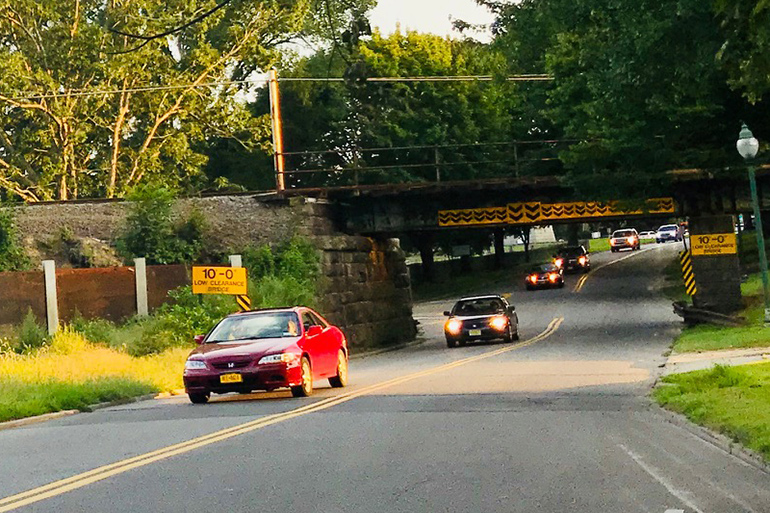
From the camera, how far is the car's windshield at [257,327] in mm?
20891

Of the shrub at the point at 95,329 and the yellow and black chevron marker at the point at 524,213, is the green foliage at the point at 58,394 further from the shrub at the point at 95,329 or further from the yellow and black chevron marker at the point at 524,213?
the yellow and black chevron marker at the point at 524,213

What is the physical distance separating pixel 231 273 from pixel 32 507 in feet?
74.0

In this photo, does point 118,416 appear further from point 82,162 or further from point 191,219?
point 82,162

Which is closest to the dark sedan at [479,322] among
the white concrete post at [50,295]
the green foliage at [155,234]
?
the green foliage at [155,234]

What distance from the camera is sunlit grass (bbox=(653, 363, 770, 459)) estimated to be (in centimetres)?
1210

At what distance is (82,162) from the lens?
56844 mm

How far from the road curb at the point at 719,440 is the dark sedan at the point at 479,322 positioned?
73.7 feet

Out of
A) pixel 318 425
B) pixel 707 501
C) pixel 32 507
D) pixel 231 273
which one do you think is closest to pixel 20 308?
pixel 231 273

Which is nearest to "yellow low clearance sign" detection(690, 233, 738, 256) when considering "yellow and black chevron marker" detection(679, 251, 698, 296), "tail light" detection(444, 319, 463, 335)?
"yellow and black chevron marker" detection(679, 251, 698, 296)

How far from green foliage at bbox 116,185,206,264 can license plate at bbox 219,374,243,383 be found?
18604mm

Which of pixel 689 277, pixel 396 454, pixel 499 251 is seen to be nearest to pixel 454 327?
pixel 689 277

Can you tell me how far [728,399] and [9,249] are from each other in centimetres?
2657

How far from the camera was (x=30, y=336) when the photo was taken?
30.7 m

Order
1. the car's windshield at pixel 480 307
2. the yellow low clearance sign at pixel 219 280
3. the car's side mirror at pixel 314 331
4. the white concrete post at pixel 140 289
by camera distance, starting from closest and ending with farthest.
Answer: the car's side mirror at pixel 314 331
the yellow low clearance sign at pixel 219 280
the white concrete post at pixel 140 289
the car's windshield at pixel 480 307
